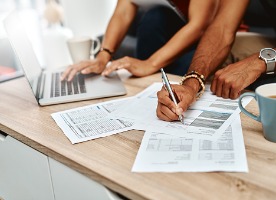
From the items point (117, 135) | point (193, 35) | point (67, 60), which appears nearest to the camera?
point (117, 135)

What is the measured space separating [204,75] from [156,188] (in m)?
0.52

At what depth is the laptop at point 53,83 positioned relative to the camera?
1.01m

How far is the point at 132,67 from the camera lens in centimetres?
120

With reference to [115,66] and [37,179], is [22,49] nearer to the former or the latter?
[115,66]

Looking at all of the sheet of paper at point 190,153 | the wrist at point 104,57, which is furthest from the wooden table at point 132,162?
the wrist at point 104,57

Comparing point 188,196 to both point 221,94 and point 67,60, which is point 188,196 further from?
point 67,60

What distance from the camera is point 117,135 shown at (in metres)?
0.80

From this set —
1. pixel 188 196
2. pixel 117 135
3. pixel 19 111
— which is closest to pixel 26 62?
pixel 19 111

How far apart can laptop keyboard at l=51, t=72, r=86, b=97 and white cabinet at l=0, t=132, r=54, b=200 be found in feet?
0.71

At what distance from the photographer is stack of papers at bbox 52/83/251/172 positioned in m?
0.66

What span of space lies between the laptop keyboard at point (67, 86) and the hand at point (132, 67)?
0.09 meters

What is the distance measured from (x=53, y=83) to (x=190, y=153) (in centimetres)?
63

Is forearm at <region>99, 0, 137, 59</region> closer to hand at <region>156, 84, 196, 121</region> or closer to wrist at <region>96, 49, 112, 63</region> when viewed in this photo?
wrist at <region>96, 49, 112, 63</region>

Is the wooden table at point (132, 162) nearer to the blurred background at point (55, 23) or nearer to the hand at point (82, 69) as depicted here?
the hand at point (82, 69)
